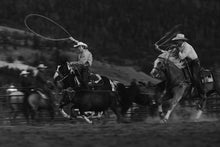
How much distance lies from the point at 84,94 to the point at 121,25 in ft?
188

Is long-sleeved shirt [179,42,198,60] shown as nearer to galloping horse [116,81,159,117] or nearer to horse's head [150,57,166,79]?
horse's head [150,57,166,79]

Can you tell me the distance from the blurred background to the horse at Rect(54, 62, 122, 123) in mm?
41577

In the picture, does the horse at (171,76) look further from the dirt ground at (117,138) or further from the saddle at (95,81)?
the dirt ground at (117,138)

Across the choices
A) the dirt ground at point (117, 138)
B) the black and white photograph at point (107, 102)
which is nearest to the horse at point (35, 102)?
the black and white photograph at point (107, 102)

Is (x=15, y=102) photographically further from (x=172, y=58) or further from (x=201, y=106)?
(x=201, y=106)

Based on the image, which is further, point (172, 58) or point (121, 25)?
point (121, 25)

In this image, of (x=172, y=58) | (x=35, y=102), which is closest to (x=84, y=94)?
(x=172, y=58)

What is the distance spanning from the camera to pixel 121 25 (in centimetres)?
7650

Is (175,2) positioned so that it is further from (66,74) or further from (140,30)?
(66,74)

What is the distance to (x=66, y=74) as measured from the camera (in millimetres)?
19547

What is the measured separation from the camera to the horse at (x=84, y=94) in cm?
1938

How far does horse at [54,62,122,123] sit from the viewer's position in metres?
19.4

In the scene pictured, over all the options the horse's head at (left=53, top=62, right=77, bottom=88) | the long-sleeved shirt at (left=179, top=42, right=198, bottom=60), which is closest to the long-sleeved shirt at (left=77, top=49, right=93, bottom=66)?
the horse's head at (left=53, top=62, right=77, bottom=88)

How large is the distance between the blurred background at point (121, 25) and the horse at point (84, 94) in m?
41.6
